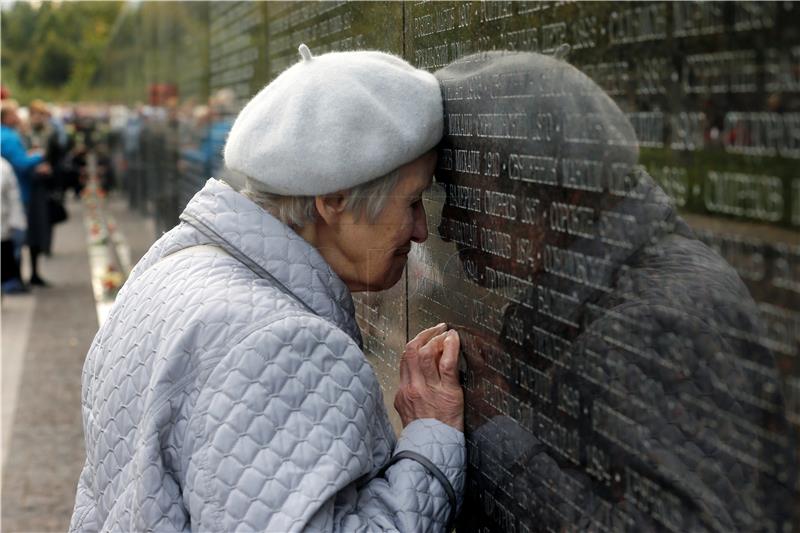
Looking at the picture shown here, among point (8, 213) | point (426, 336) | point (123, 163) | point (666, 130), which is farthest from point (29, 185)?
point (666, 130)

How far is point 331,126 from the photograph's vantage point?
2.20 metres

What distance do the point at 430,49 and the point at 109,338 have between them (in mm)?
853

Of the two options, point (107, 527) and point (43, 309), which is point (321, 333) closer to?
point (107, 527)

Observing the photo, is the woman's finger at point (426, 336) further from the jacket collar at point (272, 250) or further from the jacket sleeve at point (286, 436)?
the jacket sleeve at point (286, 436)

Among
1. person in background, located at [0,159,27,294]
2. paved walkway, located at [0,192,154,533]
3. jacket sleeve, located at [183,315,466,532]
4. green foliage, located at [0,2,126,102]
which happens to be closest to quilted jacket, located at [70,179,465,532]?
jacket sleeve, located at [183,315,466,532]

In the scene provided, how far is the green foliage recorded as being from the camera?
158ft

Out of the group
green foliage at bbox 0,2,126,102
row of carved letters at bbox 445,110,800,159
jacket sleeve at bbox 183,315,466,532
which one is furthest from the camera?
green foliage at bbox 0,2,126,102

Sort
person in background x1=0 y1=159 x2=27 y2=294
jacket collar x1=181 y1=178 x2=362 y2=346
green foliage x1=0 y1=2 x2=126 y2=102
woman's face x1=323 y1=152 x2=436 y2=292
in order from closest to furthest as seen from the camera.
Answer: jacket collar x1=181 y1=178 x2=362 y2=346
woman's face x1=323 y1=152 x2=436 y2=292
person in background x1=0 y1=159 x2=27 y2=294
green foliage x1=0 y1=2 x2=126 y2=102

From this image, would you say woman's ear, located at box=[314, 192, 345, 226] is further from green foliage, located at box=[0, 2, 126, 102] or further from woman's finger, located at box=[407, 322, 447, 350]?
green foliage, located at box=[0, 2, 126, 102]

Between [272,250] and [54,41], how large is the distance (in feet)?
175

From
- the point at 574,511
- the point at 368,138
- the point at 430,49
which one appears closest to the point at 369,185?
the point at 368,138

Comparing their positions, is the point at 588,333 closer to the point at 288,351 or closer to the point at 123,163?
the point at 288,351

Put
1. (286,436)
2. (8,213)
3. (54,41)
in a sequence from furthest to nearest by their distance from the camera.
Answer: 1. (54,41)
2. (8,213)
3. (286,436)

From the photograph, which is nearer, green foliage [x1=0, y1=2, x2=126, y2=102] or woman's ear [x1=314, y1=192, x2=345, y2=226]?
woman's ear [x1=314, y1=192, x2=345, y2=226]
